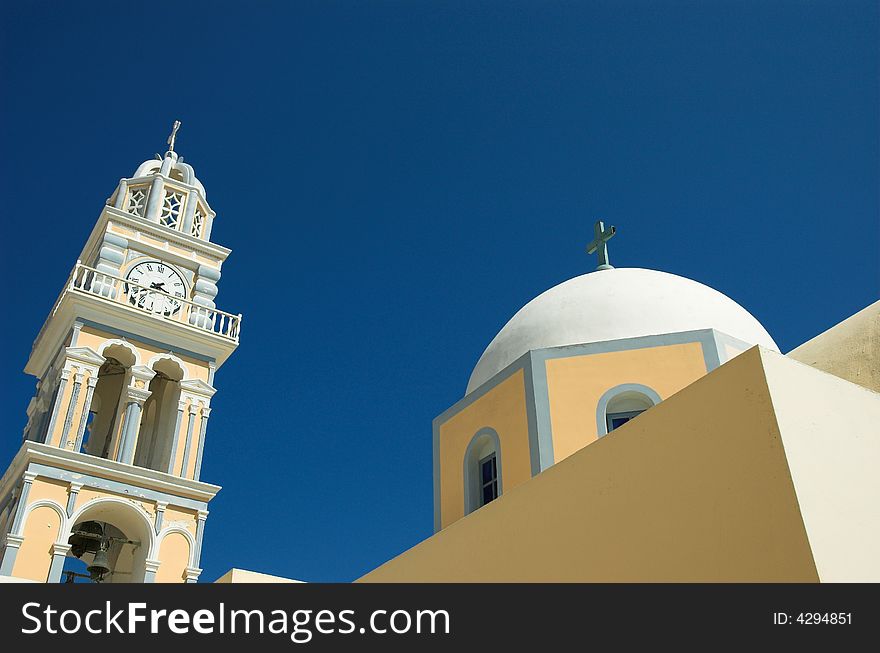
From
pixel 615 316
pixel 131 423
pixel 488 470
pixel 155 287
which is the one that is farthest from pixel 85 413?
pixel 615 316

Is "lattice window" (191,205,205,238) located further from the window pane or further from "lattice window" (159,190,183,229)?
the window pane

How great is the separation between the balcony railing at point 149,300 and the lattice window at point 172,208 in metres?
1.87

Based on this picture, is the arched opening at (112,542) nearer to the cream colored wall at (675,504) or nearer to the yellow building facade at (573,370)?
the yellow building facade at (573,370)

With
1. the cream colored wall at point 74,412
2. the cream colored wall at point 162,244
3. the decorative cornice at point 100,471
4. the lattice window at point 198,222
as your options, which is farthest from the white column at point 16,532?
the lattice window at point 198,222

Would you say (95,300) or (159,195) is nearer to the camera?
(95,300)

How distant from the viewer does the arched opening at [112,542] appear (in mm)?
13797

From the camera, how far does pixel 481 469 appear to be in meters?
8.54

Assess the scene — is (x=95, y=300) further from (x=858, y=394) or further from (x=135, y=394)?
(x=858, y=394)

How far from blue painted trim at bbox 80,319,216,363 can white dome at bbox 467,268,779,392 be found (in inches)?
323

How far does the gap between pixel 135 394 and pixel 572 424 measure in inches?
379

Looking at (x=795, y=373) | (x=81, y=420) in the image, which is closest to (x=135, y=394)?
(x=81, y=420)

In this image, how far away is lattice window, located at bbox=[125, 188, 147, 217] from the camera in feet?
58.2

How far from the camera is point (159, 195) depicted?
17984 millimetres
